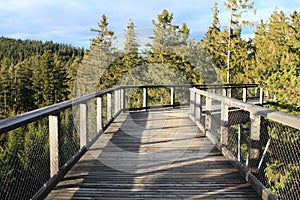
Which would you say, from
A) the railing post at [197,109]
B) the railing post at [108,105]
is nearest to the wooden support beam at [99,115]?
the railing post at [108,105]

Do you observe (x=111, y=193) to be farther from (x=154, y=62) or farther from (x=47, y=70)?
(x=47, y=70)

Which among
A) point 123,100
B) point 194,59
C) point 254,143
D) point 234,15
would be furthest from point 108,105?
point 194,59

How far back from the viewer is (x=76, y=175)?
3.75 metres

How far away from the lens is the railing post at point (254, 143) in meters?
3.27

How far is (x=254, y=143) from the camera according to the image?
3355 mm

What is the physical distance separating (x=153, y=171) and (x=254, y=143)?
1.32 metres

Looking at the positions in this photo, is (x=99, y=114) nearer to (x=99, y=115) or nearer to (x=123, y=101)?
(x=99, y=115)

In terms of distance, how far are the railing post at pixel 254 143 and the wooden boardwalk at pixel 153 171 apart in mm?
238

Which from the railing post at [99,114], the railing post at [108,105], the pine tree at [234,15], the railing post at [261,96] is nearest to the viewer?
the railing post at [99,114]

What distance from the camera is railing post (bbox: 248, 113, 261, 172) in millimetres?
3270

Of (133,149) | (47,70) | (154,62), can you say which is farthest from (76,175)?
(47,70)

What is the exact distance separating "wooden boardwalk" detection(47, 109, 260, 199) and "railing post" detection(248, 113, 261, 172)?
0.78 ft

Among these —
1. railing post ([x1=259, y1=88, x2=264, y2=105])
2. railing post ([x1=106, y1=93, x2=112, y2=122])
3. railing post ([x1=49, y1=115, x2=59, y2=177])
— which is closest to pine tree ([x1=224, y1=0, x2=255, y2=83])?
railing post ([x1=259, y1=88, x2=264, y2=105])

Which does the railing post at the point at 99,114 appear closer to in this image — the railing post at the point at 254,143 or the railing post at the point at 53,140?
the railing post at the point at 53,140
